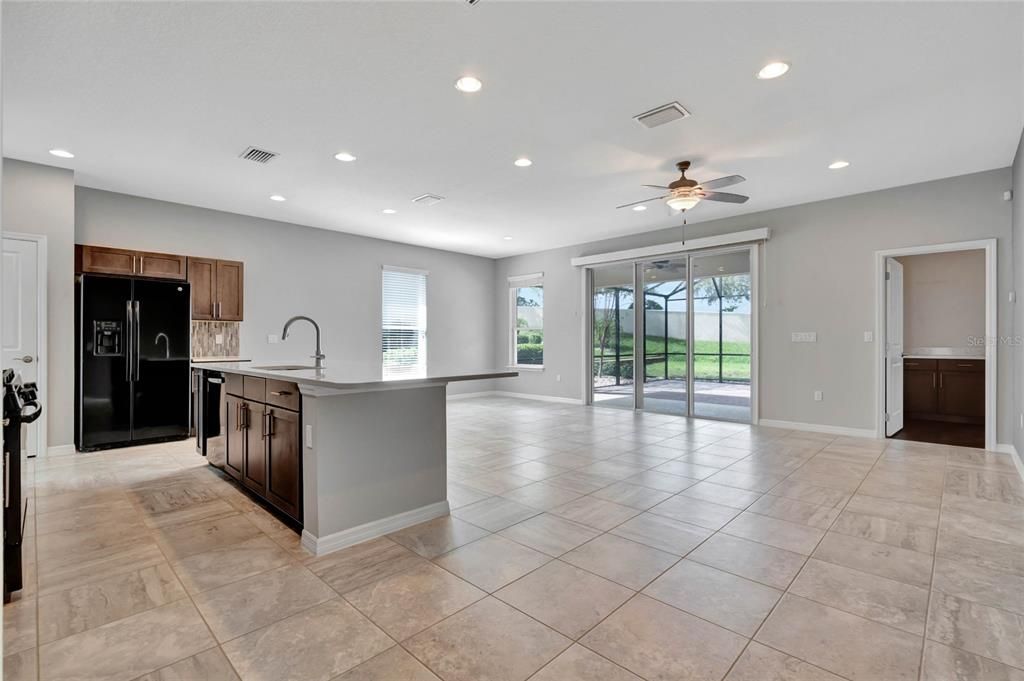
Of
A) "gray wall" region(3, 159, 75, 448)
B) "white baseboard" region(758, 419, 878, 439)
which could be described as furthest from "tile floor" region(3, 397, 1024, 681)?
"white baseboard" region(758, 419, 878, 439)

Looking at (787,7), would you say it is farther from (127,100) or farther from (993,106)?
(127,100)

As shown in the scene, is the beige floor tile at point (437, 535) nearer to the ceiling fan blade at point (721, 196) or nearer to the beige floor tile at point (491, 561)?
the beige floor tile at point (491, 561)

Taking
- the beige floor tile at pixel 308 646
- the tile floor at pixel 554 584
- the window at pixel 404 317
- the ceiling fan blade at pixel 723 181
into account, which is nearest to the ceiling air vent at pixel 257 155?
the tile floor at pixel 554 584

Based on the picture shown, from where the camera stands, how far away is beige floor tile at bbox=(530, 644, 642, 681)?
1.82m

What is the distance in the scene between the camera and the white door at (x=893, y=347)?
5695 millimetres

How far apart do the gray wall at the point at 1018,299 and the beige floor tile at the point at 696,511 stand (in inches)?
118

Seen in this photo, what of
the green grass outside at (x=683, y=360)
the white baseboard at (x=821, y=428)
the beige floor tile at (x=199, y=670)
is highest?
the green grass outside at (x=683, y=360)

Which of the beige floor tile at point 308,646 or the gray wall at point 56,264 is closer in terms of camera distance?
the beige floor tile at point 308,646

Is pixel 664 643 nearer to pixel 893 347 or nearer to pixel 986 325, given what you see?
pixel 986 325

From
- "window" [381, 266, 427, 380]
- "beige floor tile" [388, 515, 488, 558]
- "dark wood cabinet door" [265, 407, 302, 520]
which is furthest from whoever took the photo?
"window" [381, 266, 427, 380]

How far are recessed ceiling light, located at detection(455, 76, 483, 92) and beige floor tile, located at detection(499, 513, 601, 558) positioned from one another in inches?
109

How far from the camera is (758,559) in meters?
2.67

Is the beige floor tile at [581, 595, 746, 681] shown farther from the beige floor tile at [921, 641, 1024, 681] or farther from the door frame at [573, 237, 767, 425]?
the door frame at [573, 237, 767, 425]

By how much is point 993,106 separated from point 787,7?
226cm
